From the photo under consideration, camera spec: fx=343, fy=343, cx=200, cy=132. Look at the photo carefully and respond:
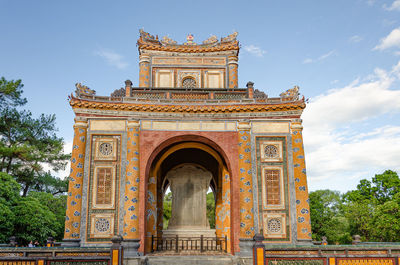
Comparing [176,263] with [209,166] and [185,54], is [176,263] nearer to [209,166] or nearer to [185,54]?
[209,166]

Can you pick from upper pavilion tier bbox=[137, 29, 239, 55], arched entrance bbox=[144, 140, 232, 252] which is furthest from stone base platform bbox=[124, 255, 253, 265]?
upper pavilion tier bbox=[137, 29, 239, 55]

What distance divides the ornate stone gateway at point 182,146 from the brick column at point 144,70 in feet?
9.02

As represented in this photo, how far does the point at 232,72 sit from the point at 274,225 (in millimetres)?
10256

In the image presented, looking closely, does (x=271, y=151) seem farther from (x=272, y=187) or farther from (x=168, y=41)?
(x=168, y=41)

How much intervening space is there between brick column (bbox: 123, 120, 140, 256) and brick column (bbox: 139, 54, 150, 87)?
527cm

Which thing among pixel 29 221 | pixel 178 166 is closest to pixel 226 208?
pixel 178 166

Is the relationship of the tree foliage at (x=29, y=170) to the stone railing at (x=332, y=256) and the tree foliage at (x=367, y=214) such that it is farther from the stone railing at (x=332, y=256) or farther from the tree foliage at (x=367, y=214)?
the tree foliage at (x=367, y=214)

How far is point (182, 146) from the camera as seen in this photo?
18.7 metres

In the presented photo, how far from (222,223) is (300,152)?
582cm

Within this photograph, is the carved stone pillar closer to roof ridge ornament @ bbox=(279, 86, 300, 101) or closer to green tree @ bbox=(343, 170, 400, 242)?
roof ridge ornament @ bbox=(279, 86, 300, 101)

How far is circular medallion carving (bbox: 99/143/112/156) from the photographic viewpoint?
16.9 metres

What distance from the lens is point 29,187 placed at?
103ft

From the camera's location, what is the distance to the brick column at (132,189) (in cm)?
1588

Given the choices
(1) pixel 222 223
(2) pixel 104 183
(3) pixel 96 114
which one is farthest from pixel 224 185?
(3) pixel 96 114
